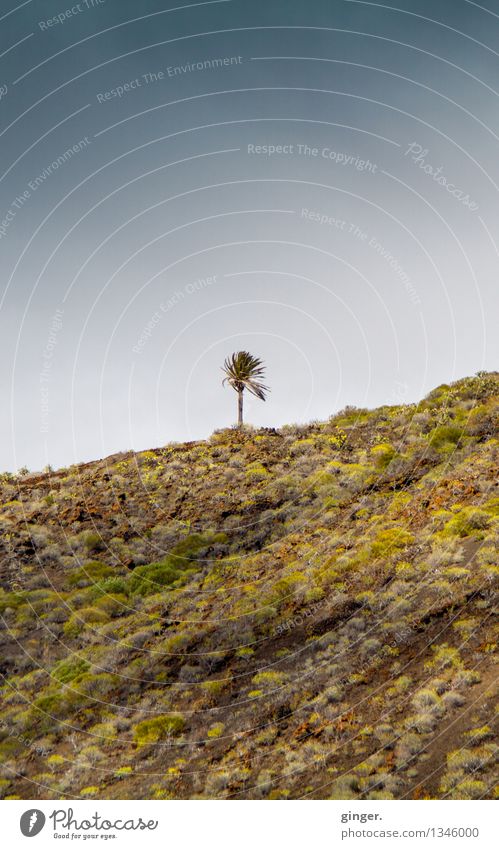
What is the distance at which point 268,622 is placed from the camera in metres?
24.8

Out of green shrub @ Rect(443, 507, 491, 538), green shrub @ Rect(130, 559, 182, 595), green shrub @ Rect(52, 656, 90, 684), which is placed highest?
green shrub @ Rect(443, 507, 491, 538)

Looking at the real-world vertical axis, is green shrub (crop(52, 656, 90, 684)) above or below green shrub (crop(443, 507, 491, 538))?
below

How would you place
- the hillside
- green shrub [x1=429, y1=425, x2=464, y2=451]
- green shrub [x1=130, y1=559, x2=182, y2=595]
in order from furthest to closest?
green shrub [x1=429, y1=425, x2=464, y2=451] < green shrub [x1=130, y1=559, x2=182, y2=595] < the hillside

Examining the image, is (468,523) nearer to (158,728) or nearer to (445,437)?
(445,437)

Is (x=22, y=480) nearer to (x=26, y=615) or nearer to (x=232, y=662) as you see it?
(x=26, y=615)

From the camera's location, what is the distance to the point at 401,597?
22641 millimetres

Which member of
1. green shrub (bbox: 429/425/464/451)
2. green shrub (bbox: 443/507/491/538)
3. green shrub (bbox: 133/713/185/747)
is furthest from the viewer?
green shrub (bbox: 429/425/464/451)

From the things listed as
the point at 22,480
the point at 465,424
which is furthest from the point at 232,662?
the point at 22,480

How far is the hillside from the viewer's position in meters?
16.1

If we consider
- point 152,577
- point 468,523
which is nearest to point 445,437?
point 468,523

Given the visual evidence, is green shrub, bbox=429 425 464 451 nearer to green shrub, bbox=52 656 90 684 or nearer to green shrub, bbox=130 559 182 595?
green shrub, bbox=130 559 182 595

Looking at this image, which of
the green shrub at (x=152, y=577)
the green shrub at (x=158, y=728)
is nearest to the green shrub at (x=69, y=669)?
the green shrub at (x=158, y=728)

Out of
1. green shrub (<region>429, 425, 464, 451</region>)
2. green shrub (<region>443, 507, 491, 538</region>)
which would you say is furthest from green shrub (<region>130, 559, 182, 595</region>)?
green shrub (<region>429, 425, 464, 451</region>)
